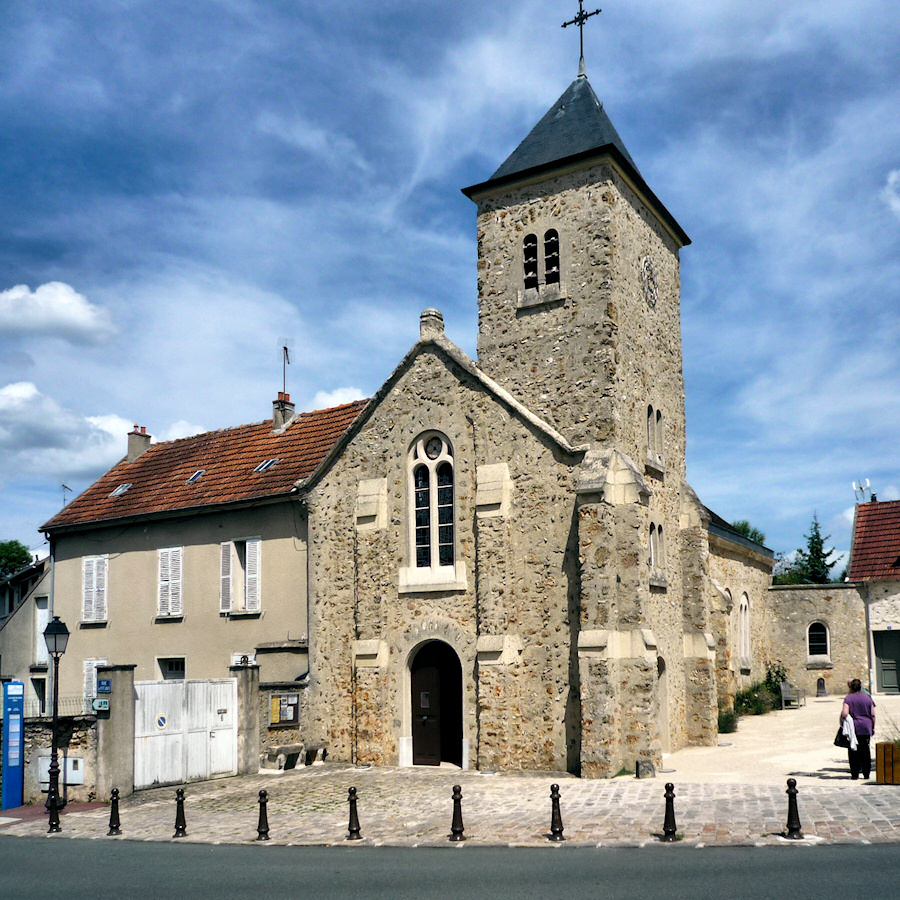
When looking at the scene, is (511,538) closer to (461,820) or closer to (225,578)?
(461,820)

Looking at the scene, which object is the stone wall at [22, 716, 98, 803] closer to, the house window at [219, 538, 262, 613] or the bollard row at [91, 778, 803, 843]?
the bollard row at [91, 778, 803, 843]

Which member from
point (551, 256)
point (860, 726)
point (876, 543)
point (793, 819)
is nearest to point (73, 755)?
point (793, 819)

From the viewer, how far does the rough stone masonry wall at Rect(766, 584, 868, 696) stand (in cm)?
2838

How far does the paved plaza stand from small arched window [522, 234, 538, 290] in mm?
9512

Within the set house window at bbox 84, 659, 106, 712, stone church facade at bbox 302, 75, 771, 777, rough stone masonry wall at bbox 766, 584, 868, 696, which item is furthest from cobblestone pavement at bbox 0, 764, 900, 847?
rough stone masonry wall at bbox 766, 584, 868, 696

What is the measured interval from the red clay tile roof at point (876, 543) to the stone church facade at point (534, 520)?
419 inches

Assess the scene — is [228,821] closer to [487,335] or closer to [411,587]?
[411,587]

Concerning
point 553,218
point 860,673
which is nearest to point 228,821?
point 553,218

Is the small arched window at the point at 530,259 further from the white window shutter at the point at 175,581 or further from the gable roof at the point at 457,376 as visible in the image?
the white window shutter at the point at 175,581

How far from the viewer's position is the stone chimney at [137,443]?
1088 inches

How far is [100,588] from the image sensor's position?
23688 mm

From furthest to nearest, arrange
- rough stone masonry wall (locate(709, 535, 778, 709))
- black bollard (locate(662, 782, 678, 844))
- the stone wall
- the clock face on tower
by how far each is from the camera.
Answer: rough stone masonry wall (locate(709, 535, 778, 709))
the clock face on tower
the stone wall
black bollard (locate(662, 782, 678, 844))

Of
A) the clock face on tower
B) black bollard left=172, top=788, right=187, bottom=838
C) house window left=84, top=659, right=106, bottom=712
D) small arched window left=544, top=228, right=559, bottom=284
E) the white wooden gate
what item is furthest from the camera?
house window left=84, top=659, right=106, bottom=712

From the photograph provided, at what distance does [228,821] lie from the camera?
1283 centimetres
